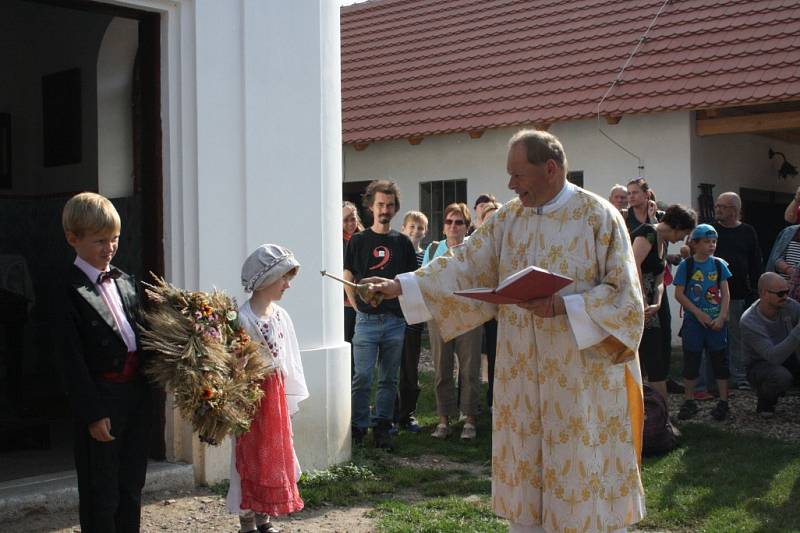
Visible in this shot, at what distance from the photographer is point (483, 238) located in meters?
4.88

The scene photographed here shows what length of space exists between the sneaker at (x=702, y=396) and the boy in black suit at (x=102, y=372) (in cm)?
618

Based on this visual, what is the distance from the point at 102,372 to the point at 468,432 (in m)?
4.22

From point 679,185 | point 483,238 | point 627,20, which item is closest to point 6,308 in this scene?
point 483,238

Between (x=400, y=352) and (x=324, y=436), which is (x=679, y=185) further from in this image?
(x=324, y=436)

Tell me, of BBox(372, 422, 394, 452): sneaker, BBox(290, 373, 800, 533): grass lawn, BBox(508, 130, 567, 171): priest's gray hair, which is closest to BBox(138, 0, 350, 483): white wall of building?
BBox(290, 373, 800, 533): grass lawn

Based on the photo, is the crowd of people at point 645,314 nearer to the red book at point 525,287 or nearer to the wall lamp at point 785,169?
the red book at point 525,287

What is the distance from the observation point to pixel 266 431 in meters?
5.33

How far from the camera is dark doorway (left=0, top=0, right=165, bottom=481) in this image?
6.50 meters

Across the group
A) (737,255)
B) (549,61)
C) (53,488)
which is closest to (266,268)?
(53,488)

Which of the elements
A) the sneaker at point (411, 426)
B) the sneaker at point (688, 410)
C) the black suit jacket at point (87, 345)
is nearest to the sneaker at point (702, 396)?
the sneaker at point (688, 410)

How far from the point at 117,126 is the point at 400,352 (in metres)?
2.69

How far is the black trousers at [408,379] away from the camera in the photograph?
27.9 ft

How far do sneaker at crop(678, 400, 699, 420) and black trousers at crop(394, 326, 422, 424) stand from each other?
231 cm

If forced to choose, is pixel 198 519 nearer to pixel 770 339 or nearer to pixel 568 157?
pixel 770 339
